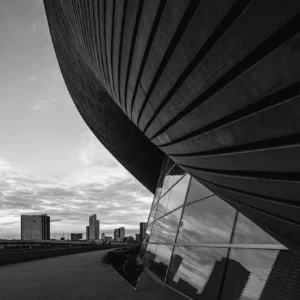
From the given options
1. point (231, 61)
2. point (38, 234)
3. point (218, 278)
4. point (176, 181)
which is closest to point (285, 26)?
point (231, 61)

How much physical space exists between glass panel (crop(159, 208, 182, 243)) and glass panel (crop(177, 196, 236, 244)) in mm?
559

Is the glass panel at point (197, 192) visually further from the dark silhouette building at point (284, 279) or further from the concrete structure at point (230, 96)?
the dark silhouette building at point (284, 279)

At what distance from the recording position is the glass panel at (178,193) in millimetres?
8531

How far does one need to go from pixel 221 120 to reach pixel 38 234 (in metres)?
157

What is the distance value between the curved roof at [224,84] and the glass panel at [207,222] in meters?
1.88

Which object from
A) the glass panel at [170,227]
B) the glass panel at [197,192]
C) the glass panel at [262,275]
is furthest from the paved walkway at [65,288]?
the glass panel at [197,192]

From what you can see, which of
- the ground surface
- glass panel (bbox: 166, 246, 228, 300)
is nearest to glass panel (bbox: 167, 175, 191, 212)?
glass panel (bbox: 166, 246, 228, 300)

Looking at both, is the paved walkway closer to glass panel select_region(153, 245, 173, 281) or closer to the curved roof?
glass panel select_region(153, 245, 173, 281)

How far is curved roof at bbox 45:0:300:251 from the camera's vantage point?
1.50m

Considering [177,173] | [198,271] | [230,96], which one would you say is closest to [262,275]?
[198,271]

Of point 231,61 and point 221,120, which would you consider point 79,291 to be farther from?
point 231,61

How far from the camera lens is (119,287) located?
7133 millimetres

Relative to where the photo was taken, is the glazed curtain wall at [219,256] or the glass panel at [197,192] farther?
the glass panel at [197,192]

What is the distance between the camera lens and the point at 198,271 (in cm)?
582
